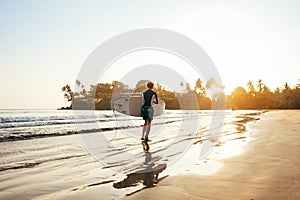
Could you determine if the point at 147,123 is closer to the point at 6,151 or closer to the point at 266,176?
the point at 6,151

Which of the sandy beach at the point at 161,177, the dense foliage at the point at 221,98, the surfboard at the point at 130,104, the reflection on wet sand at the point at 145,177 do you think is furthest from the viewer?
the dense foliage at the point at 221,98

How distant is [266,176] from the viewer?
5012 mm

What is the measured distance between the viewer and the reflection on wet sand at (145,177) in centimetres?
475

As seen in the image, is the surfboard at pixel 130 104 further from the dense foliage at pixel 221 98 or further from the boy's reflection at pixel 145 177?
the dense foliage at pixel 221 98

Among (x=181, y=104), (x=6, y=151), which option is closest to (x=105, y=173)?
(x=6, y=151)

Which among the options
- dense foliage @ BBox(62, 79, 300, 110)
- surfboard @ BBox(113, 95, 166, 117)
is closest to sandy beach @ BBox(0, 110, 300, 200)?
surfboard @ BBox(113, 95, 166, 117)

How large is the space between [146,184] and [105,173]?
135 cm

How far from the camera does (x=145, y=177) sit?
521cm

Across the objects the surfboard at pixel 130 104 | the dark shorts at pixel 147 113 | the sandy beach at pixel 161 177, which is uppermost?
the surfboard at pixel 130 104

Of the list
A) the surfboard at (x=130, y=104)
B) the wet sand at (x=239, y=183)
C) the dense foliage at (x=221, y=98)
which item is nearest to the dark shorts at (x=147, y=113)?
the wet sand at (x=239, y=183)

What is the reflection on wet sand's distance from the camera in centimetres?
475

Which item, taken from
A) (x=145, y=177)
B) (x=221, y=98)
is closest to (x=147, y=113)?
(x=145, y=177)

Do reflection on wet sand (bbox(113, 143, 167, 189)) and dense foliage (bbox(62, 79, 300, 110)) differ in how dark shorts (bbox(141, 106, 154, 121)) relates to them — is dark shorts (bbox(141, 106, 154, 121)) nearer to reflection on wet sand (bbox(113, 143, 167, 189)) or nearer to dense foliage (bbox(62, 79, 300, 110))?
reflection on wet sand (bbox(113, 143, 167, 189))

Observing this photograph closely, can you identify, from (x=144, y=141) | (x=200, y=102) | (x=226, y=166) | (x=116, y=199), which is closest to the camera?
(x=116, y=199)
